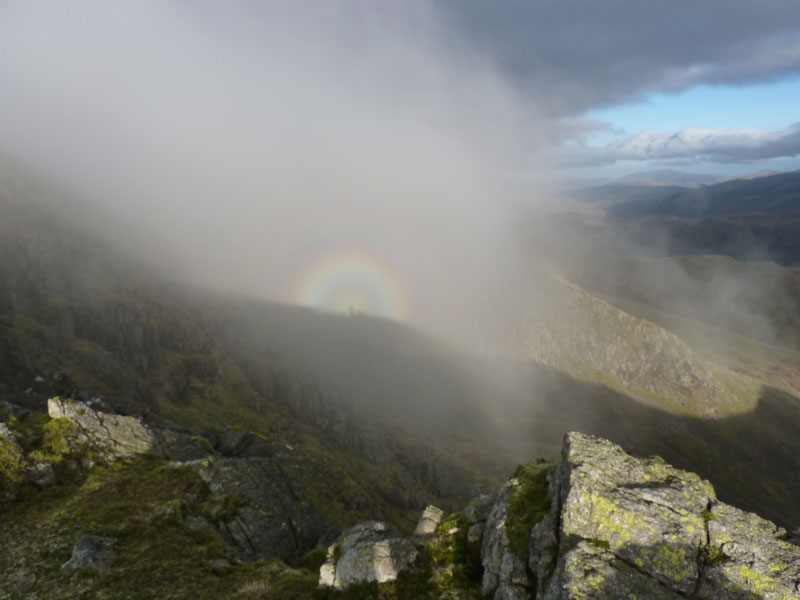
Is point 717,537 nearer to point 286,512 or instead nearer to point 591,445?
point 591,445

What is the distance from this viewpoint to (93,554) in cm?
2486

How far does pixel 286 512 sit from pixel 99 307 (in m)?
163

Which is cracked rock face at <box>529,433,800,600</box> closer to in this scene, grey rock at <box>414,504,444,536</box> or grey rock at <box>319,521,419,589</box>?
grey rock at <box>319,521,419,589</box>

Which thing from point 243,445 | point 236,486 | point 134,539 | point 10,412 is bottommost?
point 243,445

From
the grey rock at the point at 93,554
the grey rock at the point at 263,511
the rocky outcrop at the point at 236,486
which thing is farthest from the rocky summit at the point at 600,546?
the rocky outcrop at the point at 236,486

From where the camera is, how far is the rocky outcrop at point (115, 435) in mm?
37656

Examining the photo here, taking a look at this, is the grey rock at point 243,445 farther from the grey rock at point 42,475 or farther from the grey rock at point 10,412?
the grey rock at point 42,475

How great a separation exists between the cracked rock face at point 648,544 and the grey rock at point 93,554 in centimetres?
2537

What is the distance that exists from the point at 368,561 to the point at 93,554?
A: 17625 millimetres

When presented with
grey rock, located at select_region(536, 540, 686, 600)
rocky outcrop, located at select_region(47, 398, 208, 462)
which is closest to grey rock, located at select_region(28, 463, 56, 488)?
rocky outcrop, located at select_region(47, 398, 208, 462)

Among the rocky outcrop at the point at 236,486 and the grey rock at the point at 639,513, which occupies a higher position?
the grey rock at the point at 639,513

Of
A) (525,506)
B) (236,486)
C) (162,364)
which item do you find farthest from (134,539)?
(162,364)

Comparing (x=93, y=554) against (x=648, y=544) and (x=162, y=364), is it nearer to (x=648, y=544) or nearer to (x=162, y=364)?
(x=648, y=544)

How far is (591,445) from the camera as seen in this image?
22.8 meters
